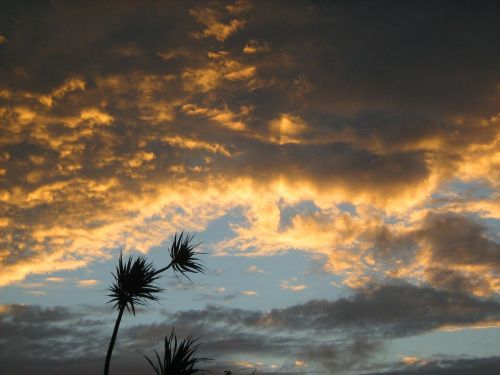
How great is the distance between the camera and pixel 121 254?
15586 millimetres

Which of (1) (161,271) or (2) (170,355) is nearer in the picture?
(2) (170,355)

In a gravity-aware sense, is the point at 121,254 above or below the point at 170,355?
above

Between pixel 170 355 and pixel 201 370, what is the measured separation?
915 mm

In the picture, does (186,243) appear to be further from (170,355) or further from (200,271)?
(170,355)

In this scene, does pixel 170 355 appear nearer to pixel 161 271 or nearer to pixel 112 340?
pixel 112 340

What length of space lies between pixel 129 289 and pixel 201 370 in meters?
4.34

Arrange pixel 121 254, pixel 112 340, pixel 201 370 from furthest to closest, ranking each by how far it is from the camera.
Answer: pixel 121 254 → pixel 112 340 → pixel 201 370

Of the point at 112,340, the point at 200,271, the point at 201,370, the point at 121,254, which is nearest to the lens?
the point at 201,370

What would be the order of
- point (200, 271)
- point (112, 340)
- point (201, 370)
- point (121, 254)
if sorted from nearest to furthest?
1. point (201, 370)
2. point (112, 340)
3. point (121, 254)
4. point (200, 271)

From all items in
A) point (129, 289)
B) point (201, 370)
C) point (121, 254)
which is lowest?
point (201, 370)

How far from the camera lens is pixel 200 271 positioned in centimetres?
1711

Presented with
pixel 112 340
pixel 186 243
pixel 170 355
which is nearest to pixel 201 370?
pixel 170 355

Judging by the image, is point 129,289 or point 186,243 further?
point 186,243

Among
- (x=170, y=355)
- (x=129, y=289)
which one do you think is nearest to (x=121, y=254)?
(x=129, y=289)
